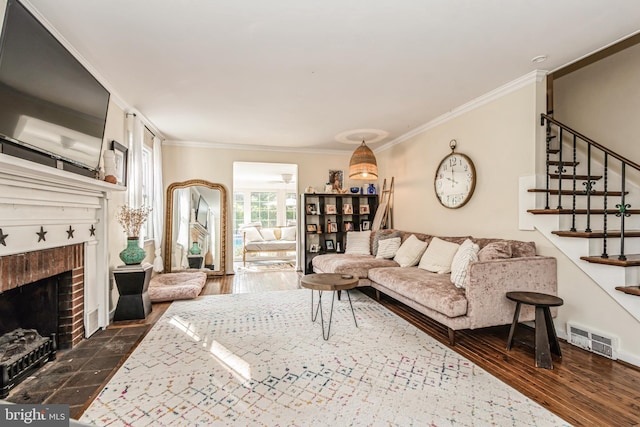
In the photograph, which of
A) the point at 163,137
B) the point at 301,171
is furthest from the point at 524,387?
the point at 163,137

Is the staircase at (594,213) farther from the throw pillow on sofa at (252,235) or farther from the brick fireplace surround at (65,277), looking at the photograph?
the throw pillow on sofa at (252,235)

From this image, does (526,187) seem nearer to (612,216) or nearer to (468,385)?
(612,216)

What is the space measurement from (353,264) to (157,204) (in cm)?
322

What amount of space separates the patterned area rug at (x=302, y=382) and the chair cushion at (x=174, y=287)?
94 cm

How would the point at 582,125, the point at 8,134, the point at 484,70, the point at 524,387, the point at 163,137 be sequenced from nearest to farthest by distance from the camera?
1. the point at 8,134
2. the point at 524,387
3. the point at 484,70
4. the point at 582,125
5. the point at 163,137

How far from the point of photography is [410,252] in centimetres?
422

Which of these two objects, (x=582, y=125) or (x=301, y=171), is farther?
(x=301, y=171)

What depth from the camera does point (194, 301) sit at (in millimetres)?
4105

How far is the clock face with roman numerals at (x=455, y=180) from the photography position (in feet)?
12.6

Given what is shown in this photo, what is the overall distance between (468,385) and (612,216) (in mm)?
2318

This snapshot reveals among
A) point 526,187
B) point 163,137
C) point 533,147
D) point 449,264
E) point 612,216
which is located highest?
point 163,137

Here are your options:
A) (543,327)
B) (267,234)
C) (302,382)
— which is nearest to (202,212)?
(267,234)

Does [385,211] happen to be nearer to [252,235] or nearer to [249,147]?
[249,147]

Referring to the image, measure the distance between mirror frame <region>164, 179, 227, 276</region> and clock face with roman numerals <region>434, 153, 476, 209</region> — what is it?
3.69 meters
